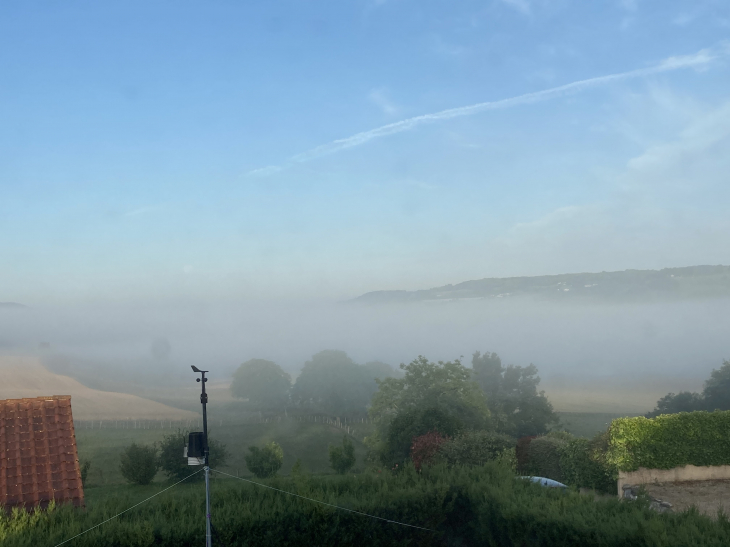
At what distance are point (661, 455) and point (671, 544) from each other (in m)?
12.7

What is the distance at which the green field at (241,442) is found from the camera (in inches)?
1640

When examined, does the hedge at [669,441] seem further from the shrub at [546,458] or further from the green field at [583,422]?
the green field at [583,422]

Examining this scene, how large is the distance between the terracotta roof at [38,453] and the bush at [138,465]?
2174cm

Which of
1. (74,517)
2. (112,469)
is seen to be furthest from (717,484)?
(112,469)

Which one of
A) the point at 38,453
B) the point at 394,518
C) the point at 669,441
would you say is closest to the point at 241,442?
the point at 669,441

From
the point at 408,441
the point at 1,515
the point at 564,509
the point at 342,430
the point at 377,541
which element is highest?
the point at 1,515

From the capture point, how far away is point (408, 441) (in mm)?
32312

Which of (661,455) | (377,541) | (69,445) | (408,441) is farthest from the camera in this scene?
(408,441)

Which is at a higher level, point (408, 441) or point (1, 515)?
point (1, 515)

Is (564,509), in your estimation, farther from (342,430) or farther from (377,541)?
(342,430)

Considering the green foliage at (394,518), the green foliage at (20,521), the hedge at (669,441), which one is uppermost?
the green foliage at (20,521)

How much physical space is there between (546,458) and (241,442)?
39.0 meters

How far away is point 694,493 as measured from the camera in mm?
19750

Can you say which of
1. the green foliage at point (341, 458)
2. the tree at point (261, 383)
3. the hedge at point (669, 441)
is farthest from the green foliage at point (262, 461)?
the tree at point (261, 383)
